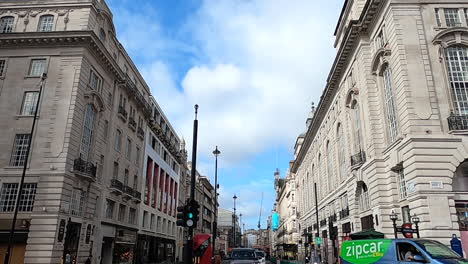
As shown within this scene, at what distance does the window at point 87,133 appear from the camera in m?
30.3

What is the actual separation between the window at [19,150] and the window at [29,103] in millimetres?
1904

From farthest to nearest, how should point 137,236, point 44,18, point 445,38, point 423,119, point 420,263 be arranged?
point 137,236 < point 44,18 < point 445,38 < point 423,119 < point 420,263

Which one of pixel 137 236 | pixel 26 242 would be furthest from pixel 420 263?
pixel 137 236

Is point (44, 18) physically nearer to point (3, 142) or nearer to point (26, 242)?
point (3, 142)

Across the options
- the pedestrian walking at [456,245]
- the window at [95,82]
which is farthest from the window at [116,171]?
the pedestrian walking at [456,245]

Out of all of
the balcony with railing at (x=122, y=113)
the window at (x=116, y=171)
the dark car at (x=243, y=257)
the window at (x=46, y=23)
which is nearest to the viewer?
the dark car at (x=243, y=257)

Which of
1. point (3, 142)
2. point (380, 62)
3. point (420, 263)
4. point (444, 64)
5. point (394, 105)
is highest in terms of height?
point (380, 62)

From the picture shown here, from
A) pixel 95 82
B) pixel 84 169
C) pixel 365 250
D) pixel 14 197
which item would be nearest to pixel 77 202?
pixel 84 169

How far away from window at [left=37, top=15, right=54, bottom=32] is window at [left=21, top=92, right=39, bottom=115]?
5689 mm

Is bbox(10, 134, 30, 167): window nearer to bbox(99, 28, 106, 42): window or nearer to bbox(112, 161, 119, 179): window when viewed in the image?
bbox(112, 161, 119, 179): window

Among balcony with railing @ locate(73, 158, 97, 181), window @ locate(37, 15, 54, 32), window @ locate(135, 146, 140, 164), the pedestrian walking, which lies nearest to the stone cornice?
the pedestrian walking

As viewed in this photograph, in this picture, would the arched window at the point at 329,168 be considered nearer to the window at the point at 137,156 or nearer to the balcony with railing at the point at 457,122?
the balcony with railing at the point at 457,122

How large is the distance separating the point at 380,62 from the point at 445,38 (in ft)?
14.1

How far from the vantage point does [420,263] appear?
10.9 metres
